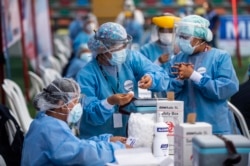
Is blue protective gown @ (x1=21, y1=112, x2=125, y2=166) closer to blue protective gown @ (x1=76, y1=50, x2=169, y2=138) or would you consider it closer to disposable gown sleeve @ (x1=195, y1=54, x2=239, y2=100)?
blue protective gown @ (x1=76, y1=50, x2=169, y2=138)

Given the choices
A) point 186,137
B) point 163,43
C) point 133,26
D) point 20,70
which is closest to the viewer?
point 186,137

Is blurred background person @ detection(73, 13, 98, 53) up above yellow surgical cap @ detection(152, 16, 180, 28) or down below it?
below

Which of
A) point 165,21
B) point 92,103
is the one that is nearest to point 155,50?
point 165,21

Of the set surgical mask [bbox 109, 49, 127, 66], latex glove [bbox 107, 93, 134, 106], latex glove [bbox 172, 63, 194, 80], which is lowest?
latex glove [bbox 107, 93, 134, 106]

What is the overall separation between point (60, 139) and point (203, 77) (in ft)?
4.41

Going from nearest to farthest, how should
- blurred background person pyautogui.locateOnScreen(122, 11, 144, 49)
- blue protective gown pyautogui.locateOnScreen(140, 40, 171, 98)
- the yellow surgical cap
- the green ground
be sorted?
the yellow surgical cap < blue protective gown pyautogui.locateOnScreen(140, 40, 171, 98) < the green ground < blurred background person pyautogui.locateOnScreen(122, 11, 144, 49)

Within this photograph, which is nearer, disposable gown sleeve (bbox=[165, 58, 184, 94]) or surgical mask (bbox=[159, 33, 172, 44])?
disposable gown sleeve (bbox=[165, 58, 184, 94])

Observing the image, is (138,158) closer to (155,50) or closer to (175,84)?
(175,84)

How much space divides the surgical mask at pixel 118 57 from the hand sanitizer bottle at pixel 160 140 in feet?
2.68

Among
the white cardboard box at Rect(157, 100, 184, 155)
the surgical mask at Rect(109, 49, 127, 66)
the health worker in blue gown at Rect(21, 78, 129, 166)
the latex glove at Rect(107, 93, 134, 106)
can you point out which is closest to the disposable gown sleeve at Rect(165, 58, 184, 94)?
the surgical mask at Rect(109, 49, 127, 66)

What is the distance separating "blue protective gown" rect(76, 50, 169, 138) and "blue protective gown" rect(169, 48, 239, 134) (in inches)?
6.9

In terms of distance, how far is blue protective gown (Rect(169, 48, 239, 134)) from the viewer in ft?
15.9

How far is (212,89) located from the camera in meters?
4.80

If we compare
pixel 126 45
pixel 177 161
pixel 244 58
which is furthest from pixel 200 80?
pixel 244 58
